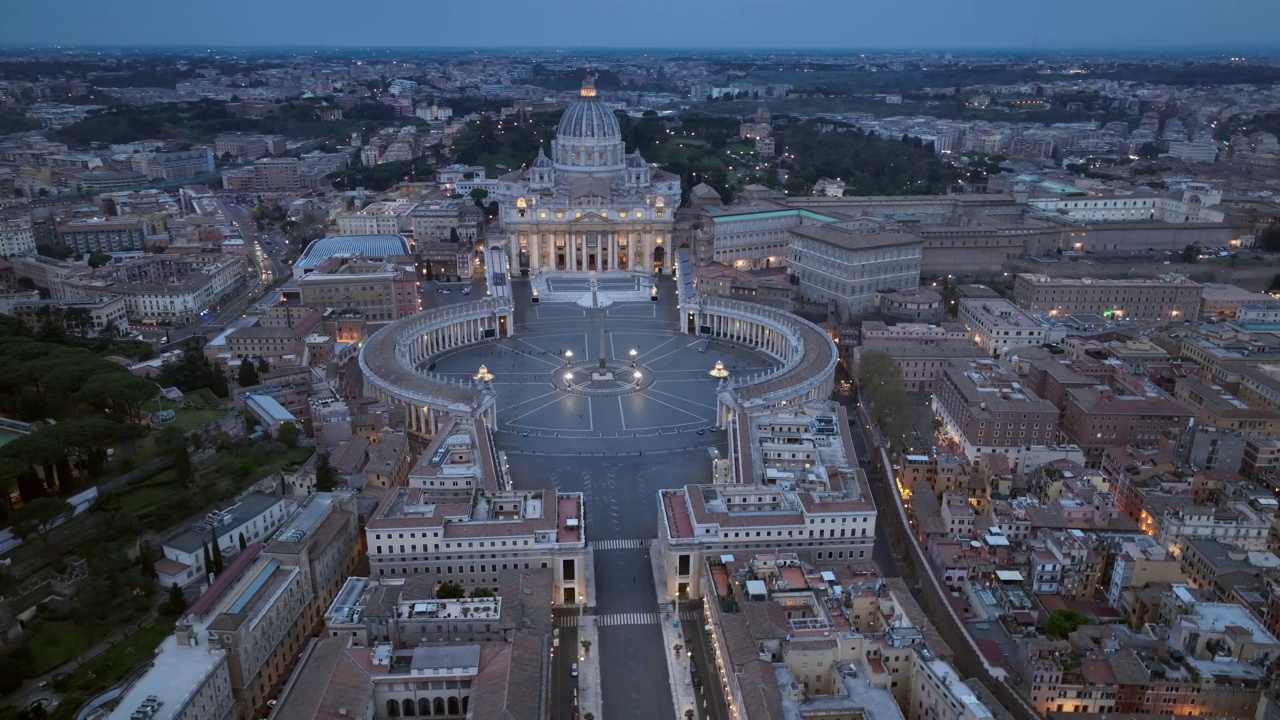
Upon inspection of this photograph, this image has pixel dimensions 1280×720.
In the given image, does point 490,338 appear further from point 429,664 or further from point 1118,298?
point 1118,298

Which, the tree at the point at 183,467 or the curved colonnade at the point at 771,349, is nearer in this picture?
the tree at the point at 183,467

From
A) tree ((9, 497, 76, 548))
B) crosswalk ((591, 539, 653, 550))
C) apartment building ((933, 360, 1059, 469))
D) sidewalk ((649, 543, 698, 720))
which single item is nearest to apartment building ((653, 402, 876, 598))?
sidewalk ((649, 543, 698, 720))

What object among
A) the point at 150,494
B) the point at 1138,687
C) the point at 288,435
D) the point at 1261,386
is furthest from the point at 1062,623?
the point at 150,494

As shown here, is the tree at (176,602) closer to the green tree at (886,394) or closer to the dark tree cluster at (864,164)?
the green tree at (886,394)

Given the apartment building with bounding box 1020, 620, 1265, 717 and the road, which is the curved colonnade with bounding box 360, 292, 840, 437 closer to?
the road

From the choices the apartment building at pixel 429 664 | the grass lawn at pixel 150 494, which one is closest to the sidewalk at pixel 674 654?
the apartment building at pixel 429 664

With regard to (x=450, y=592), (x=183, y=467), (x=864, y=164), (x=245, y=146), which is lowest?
(x=450, y=592)

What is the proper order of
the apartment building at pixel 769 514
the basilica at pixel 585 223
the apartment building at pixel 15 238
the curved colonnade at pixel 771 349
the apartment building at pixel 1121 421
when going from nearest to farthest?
the apartment building at pixel 769 514 → the apartment building at pixel 1121 421 → the curved colonnade at pixel 771 349 → the apartment building at pixel 15 238 → the basilica at pixel 585 223

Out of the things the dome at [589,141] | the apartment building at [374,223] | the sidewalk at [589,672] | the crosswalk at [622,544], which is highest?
the dome at [589,141]
